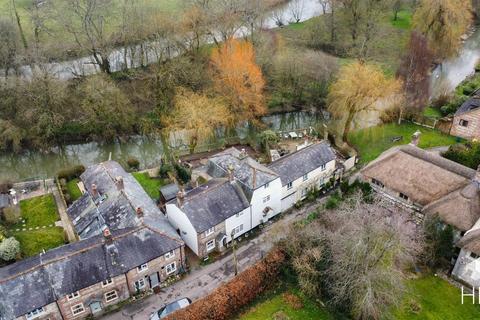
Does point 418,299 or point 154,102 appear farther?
point 154,102

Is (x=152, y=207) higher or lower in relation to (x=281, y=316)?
higher

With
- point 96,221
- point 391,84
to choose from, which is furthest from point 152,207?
point 391,84

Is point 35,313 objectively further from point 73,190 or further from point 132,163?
point 132,163

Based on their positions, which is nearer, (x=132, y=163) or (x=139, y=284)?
(x=139, y=284)

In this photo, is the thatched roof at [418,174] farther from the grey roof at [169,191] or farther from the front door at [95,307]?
the front door at [95,307]

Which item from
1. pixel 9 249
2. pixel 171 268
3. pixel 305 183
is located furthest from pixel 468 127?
pixel 9 249

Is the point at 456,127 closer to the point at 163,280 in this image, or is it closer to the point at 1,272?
the point at 163,280

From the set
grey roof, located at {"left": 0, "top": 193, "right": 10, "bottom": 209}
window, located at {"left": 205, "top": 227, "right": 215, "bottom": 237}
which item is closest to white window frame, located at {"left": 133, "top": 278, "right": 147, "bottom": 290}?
window, located at {"left": 205, "top": 227, "right": 215, "bottom": 237}

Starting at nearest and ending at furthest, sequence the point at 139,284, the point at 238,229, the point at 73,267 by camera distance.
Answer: the point at 73,267 < the point at 139,284 < the point at 238,229

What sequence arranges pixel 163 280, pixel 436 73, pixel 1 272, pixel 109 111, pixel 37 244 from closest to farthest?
pixel 1 272 < pixel 163 280 < pixel 37 244 < pixel 109 111 < pixel 436 73
